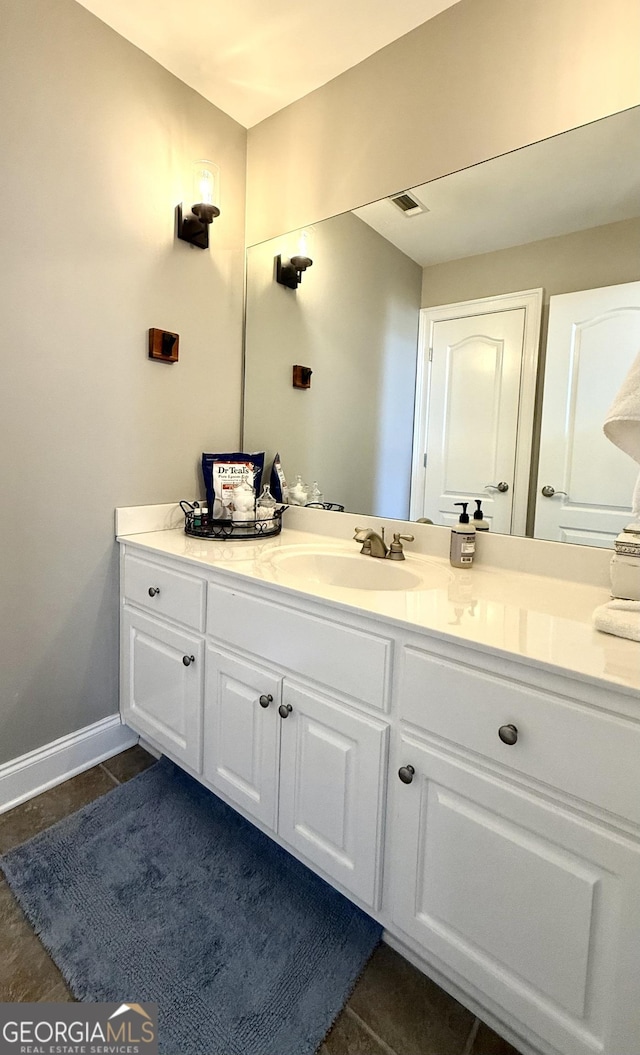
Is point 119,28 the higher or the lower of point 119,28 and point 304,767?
the higher

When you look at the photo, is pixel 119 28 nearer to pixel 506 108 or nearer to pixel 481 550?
pixel 506 108

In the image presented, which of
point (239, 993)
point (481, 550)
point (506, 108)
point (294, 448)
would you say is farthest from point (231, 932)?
point (506, 108)

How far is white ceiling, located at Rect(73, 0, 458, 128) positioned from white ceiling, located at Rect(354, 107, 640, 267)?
1.49ft

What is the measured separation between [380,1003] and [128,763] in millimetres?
1054

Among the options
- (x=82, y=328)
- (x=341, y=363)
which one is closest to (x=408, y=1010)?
(x=341, y=363)

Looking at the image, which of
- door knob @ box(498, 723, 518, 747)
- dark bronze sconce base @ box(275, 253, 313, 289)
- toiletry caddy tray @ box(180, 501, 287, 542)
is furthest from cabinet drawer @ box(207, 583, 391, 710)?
dark bronze sconce base @ box(275, 253, 313, 289)

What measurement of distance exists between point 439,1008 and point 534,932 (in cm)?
34

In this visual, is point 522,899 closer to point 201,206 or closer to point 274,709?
point 274,709

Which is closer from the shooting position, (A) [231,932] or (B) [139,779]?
(A) [231,932]

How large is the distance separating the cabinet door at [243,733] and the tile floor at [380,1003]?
0.37 m

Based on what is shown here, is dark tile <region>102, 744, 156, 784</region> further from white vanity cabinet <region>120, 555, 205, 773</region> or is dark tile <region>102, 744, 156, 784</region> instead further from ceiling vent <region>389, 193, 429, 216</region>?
ceiling vent <region>389, 193, 429, 216</region>

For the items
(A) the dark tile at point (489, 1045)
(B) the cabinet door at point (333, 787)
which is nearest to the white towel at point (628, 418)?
(B) the cabinet door at point (333, 787)

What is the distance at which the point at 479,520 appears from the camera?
1402 millimetres

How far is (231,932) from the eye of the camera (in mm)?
1090
